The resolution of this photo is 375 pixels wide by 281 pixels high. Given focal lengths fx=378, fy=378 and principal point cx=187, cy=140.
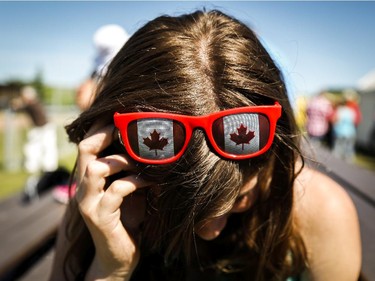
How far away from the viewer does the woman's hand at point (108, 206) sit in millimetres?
1228

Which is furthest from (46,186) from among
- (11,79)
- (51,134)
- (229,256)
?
(11,79)

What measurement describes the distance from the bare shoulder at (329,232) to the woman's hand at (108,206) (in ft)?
2.03

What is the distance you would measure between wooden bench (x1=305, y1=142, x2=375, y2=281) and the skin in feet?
0.27

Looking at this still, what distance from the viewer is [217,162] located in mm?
1119

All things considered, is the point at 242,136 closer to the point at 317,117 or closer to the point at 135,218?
the point at 135,218

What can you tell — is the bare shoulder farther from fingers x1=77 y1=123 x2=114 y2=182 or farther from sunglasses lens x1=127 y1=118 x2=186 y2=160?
fingers x1=77 y1=123 x2=114 y2=182

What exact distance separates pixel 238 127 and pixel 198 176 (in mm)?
186

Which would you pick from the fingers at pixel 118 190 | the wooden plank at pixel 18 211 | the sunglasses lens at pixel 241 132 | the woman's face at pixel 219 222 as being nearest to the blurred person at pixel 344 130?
the wooden plank at pixel 18 211

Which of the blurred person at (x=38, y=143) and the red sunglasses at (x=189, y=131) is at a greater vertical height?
the red sunglasses at (x=189, y=131)

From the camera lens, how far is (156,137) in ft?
3.60

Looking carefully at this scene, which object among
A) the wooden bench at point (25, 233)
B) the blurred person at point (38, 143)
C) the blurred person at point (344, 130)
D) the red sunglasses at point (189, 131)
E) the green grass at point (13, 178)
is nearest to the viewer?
the red sunglasses at point (189, 131)

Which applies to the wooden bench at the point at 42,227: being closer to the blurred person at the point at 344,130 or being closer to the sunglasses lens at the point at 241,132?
the sunglasses lens at the point at 241,132

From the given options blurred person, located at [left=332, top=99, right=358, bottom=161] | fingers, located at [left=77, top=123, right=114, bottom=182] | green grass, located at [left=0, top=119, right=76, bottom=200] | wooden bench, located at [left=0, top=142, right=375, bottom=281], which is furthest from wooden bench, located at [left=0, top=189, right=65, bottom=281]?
blurred person, located at [left=332, top=99, right=358, bottom=161]

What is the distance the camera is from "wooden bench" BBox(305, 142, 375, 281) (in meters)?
1.41
